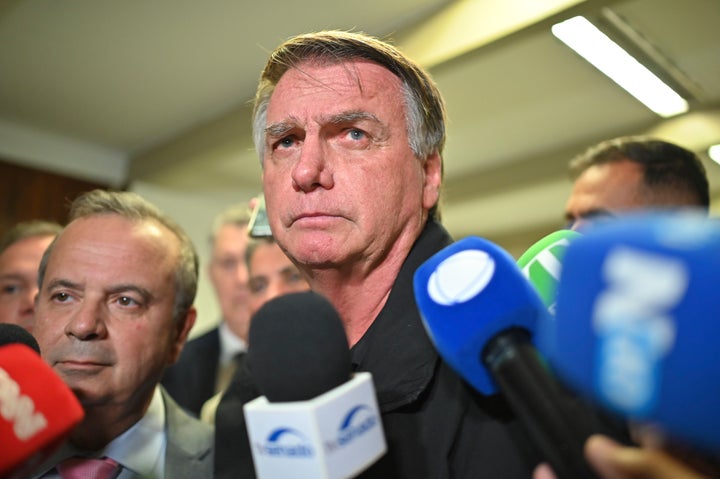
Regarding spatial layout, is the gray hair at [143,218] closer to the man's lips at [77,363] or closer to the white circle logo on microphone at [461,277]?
the man's lips at [77,363]

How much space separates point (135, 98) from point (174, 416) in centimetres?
359

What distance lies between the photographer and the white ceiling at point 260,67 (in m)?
3.25

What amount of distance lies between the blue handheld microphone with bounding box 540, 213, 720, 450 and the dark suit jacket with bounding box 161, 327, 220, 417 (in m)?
2.42

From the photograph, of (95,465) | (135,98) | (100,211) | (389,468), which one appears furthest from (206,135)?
(389,468)

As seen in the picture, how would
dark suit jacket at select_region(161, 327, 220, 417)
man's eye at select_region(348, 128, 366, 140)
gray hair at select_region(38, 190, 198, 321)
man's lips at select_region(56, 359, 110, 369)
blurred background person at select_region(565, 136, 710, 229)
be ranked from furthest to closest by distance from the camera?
dark suit jacket at select_region(161, 327, 220, 417), blurred background person at select_region(565, 136, 710, 229), gray hair at select_region(38, 190, 198, 321), man's lips at select_region(56, 359, 110, 369), man's eye at select_region(348, 128, 366, 140)

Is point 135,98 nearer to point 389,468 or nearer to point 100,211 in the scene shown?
point 100,211

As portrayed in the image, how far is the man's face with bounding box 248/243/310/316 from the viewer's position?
7.91 feet

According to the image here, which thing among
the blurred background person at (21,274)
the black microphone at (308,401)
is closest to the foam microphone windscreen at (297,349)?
the black microphone at (308,401)

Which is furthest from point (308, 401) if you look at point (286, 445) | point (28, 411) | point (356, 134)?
point (356, 134)

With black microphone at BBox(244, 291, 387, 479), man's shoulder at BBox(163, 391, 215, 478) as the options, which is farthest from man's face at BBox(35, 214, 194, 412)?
black microphone at BBox(244, 291, 387, 479)

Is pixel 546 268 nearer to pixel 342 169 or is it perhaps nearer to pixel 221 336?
pixel 342 169

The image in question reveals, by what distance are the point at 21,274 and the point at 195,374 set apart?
3.06 feet

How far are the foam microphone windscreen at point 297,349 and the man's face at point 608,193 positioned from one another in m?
1.17

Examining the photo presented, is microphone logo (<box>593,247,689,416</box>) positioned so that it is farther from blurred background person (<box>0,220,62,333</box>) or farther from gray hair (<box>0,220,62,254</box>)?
gray hair (<box>0,220,62,254</box>)
